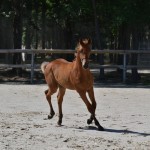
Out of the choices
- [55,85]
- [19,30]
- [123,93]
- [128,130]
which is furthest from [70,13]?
[128,130]

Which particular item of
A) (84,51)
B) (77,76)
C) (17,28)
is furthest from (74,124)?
(17,28)

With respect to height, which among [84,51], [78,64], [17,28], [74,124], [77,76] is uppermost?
[17,28]

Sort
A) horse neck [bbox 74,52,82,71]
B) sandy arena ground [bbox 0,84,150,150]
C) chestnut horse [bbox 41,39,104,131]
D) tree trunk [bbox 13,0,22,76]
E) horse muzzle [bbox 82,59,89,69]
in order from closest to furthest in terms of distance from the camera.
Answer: sandy arena ground [bbox 0,84,150,150]
horse muzzle [bbox 82,59,89,69]
chestnut horse [bbox 41,39,104,131]
horse neck [bbox 74,52,82,71]
tree trunk [bbox 13,0,22,76]

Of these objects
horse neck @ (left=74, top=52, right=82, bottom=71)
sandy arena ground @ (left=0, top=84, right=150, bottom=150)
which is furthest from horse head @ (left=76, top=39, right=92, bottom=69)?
sandy arena ground @ (left=0, top=84, right=150, bottom=150)

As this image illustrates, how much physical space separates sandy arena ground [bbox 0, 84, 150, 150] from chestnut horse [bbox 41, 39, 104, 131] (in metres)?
0.44

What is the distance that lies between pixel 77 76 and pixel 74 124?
1.00 metres

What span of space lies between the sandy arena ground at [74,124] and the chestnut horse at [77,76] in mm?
437

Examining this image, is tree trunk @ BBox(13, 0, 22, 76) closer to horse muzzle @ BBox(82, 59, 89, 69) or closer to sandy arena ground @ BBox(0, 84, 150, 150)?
sandy arena ground @ BBox(0, 84, 150, 150)

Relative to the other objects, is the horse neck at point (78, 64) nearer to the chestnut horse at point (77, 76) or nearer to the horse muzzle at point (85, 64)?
the chestnut horse at point (77, 76)

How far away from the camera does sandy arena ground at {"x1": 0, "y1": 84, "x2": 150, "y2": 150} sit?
7391 millimetres

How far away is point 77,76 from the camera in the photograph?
9.13m

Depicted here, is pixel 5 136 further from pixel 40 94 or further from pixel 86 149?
pixel 40 94

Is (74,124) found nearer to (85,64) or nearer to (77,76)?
(77,76)

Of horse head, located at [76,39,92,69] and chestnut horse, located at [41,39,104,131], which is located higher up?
horse head, located at [76,39,92,69]
